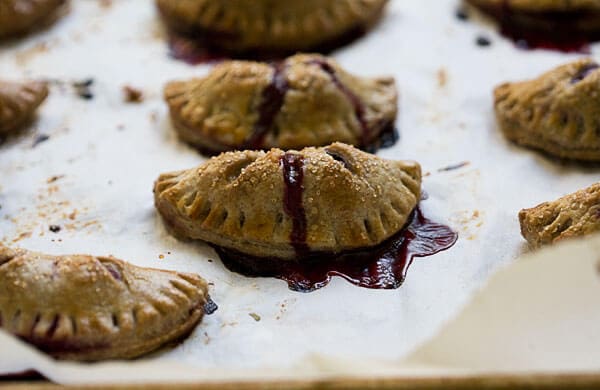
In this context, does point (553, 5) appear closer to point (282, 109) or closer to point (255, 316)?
point (282, 109)

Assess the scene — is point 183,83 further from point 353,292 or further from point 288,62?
point 353,292

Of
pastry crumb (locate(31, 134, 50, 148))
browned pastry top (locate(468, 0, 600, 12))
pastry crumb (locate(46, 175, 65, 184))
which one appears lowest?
pastry crumb (locate(31, 134, 50, 148))

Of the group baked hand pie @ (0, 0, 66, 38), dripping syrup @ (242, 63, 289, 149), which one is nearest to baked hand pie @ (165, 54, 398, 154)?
dripping syrup @ (242, 63, 289, 149)

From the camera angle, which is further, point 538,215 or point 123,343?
point 538,215

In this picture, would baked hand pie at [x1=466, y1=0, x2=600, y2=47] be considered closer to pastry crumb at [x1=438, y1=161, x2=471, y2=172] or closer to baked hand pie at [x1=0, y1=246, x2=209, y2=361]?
pastry crumb at [x1=438, y1=161, x2=471, y2=172]

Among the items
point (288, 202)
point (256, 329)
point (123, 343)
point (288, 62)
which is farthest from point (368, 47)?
point (123, 343)

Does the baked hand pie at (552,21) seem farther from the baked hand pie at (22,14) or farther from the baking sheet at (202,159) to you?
the baked hand pie at (22,14)

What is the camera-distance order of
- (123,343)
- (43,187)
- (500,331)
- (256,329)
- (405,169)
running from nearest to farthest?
(500,331) → (123,343) → (256,329) → (405,169) → (43,187)
